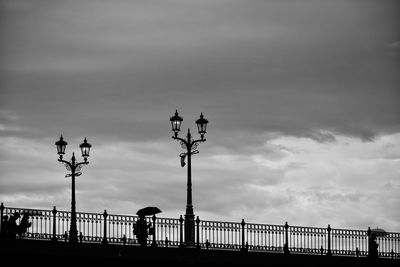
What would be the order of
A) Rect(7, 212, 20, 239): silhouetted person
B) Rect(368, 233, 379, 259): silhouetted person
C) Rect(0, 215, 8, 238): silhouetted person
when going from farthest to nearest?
Rect(368, 233, 379, 259): silhouetted person, Rect(0, 215, 8, 238): silhouetted person, Rect(7, 212, 20, 239): silhouetted person

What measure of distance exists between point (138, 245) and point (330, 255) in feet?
35.1

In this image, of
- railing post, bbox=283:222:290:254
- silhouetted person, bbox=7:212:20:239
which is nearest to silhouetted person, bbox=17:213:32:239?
silhouetted person, bbox=7:212:20:239

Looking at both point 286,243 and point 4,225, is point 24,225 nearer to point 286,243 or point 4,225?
point 4,225

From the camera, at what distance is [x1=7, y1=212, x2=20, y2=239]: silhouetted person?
62.9m

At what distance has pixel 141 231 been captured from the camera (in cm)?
6475

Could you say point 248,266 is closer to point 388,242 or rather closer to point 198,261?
point 198,261

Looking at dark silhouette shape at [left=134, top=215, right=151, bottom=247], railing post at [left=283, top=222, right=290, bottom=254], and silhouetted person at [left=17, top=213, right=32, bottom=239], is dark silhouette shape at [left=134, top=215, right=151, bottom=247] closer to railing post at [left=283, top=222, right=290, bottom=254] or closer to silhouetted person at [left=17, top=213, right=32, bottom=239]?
silhouetted person at [left=17, top=213, right=32, bottom=239]

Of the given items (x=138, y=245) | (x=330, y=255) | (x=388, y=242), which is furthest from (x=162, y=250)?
(x=388, y=242)

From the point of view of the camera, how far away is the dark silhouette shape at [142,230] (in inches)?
2534

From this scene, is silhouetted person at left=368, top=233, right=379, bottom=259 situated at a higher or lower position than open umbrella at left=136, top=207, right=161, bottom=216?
lower

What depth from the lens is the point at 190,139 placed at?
66.4 meters

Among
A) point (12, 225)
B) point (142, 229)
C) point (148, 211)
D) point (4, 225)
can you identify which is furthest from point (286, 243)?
point (4, 225)

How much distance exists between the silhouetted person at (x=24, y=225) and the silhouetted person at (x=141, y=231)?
4.59 m

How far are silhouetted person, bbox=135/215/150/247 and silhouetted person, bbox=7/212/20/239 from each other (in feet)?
16.8
